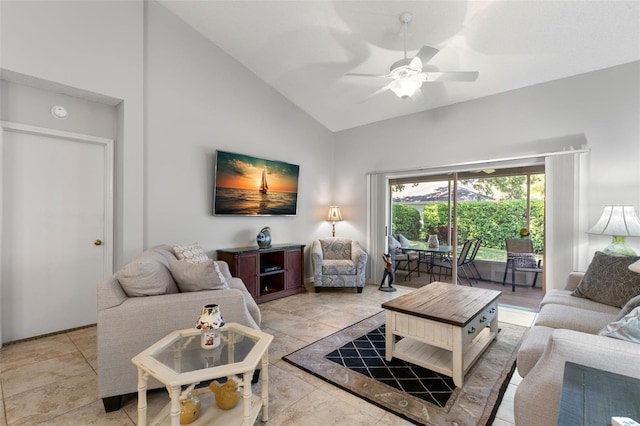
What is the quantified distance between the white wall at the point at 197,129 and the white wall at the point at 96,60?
16 centimetres

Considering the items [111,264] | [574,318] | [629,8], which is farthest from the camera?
[111,264]

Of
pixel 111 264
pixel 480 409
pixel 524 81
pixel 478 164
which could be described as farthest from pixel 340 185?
pixel 480 409

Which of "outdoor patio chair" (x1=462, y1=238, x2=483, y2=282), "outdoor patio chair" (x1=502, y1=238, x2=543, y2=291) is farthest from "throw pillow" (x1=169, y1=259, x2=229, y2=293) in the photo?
"outdoor patio chair" (x1=502, y1=238, x2=543, y2=291)

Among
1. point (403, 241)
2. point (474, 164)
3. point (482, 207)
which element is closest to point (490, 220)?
point (482, 207)

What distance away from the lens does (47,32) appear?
2783mm

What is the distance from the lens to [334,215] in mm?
5477

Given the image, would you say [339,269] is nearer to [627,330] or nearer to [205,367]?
[205,367]

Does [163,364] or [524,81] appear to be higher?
[524,81]

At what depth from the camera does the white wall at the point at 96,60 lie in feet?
8.73

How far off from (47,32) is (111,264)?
2.39m

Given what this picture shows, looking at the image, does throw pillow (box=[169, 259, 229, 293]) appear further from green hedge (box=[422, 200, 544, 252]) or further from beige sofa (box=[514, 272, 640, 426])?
green hedge (box=[422, 200, 544, 252])

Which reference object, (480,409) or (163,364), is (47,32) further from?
(480,409)

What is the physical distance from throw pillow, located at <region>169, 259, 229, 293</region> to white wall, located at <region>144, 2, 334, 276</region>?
1554 millimetres

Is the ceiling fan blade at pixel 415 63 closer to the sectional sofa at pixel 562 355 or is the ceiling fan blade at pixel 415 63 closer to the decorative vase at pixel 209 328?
the sectional sofa at pixel 562 355
